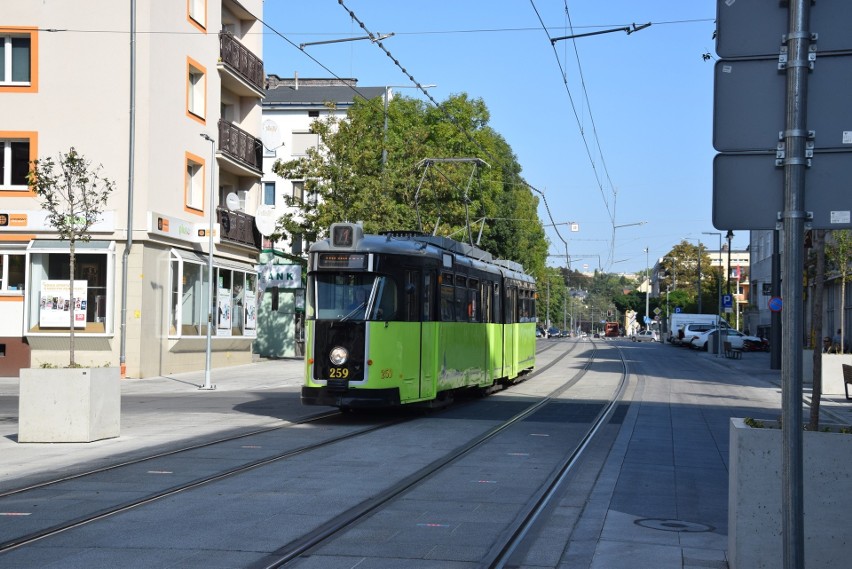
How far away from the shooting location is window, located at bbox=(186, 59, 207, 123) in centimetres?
3453

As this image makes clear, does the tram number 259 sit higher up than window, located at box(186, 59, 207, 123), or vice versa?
window, located at box(186, 59, 207, 123)

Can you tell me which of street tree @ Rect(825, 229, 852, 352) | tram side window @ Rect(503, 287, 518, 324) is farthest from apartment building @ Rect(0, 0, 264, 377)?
street tree @ Rect(825, 229, 852, 352)

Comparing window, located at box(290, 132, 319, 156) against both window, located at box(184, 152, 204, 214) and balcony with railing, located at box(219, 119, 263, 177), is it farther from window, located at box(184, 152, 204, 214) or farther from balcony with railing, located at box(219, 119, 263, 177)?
window, located at box(184, 152, 204, 214)

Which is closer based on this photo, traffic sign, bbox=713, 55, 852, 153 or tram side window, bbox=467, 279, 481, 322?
traffic sign, bbox=713, 55, 852, 153

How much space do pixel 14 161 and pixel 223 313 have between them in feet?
28.9

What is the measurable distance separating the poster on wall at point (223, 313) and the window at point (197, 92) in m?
6.11

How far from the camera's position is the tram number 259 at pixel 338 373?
16953 mm

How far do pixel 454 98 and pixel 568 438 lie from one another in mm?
42838

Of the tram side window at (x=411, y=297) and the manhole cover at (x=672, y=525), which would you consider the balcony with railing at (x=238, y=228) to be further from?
the manhole cover at (x=672, y=525)

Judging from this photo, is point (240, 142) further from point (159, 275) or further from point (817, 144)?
point (817, 144)

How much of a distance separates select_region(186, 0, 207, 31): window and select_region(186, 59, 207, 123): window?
1.41 m

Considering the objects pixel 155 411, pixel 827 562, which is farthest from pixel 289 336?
pixel 827 562

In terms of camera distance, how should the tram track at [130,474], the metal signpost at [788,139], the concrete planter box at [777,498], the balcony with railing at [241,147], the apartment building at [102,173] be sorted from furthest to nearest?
the balcony with railing at [241,147]
the apartment building at [102,173]
the tram track at [130,474]
the concrete planter box at [777,498]
the metal signpost at [788,139]

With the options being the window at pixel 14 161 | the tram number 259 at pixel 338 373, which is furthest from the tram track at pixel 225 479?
the window at pixel 14 161
